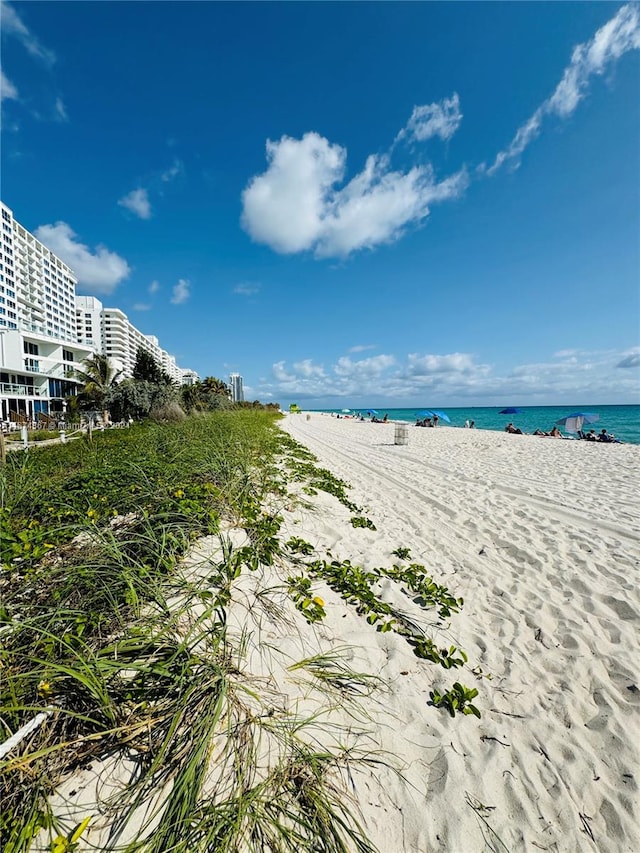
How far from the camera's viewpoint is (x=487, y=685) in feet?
7.87

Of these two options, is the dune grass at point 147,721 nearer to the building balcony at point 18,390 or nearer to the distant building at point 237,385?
the building balcony at point 18,390

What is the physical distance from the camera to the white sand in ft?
5.33

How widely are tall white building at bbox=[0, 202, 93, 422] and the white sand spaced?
33759 millimetres

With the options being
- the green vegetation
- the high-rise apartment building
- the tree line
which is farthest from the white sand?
the high-rise apartment building

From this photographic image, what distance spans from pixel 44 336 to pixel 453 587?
4638 cm

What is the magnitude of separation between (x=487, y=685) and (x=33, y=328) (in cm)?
5301

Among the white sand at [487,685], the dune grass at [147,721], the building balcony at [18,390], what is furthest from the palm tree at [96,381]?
the white sand at [487,685]

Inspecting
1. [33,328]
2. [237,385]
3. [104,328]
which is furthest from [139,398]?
[104,328]

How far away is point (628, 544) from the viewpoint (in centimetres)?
466

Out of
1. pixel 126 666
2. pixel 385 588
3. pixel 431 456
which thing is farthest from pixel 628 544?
pixel 431 456

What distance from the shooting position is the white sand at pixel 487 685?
63.9 inches

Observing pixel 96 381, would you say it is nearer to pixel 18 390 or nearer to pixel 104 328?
pixel 18 390

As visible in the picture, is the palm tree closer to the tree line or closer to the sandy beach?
the tree line

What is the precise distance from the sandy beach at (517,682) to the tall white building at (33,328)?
112ft
